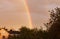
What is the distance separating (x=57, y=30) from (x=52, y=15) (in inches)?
179

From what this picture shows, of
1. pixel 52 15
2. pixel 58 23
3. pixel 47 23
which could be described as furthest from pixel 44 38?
pixel 58 23

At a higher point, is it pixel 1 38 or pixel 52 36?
pixel 1 38

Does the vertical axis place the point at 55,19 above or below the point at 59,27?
above

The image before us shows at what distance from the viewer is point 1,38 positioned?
80.1 meters

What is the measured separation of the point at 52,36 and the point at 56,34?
5.65ft

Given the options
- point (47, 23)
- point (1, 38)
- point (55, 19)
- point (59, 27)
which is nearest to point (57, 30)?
point (59, 27)

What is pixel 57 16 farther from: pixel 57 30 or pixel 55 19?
pixel 57 30

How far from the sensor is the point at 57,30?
30.0 metres

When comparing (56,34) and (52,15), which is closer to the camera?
(56,34)

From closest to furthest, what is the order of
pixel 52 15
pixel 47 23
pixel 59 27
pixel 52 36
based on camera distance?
pixel 59 27, pixel 52 36, pixel 52 15, pixel 47 23

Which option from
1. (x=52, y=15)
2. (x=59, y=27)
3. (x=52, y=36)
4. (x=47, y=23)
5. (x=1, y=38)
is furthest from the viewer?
(x=1, y=38)

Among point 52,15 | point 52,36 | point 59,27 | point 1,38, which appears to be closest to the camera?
point 59,27

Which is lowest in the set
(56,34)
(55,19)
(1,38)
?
(56,34)

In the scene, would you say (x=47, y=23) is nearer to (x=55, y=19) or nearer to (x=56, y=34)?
(x=55, y=19)
